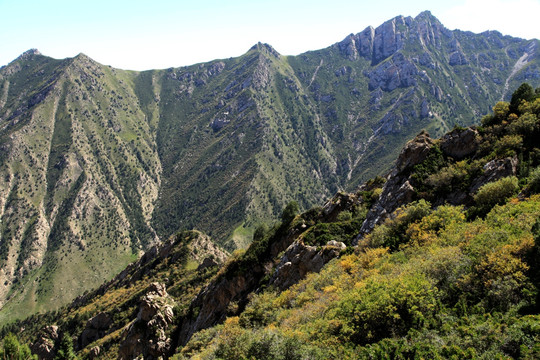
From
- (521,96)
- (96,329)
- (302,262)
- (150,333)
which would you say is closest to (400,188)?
(302,262)

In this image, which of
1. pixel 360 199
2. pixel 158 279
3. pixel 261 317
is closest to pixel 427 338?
pixel 261 317

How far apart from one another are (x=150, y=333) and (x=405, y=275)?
59362mm

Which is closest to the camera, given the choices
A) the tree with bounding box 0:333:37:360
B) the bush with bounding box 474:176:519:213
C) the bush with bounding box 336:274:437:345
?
the bush with bounding box 336:274:437:345

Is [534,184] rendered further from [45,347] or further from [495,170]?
[45,347]

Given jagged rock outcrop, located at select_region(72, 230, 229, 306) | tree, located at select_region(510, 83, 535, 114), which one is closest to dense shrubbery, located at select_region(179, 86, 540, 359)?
tree, located at select_region(510, 83, 535, 114)

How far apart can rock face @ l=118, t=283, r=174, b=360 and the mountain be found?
25 cm

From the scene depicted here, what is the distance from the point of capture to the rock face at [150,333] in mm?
68500

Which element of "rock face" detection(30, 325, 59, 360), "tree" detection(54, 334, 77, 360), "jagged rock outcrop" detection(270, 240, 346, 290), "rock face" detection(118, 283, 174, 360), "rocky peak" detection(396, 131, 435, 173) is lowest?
"rock face" detection(30, 325, 59, 360)

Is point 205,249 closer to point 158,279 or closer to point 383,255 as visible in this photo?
point 158,279

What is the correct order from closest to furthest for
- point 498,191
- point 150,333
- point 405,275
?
point 405,275
point 498,191
point 150,333

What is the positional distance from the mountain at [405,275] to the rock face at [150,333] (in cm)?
A: 25

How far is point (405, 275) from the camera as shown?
3250 cm

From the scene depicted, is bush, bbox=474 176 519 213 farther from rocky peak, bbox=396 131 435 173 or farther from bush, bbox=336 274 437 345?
bush, bbox=336 274 437 345

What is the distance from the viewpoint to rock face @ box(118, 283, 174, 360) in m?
68.5
